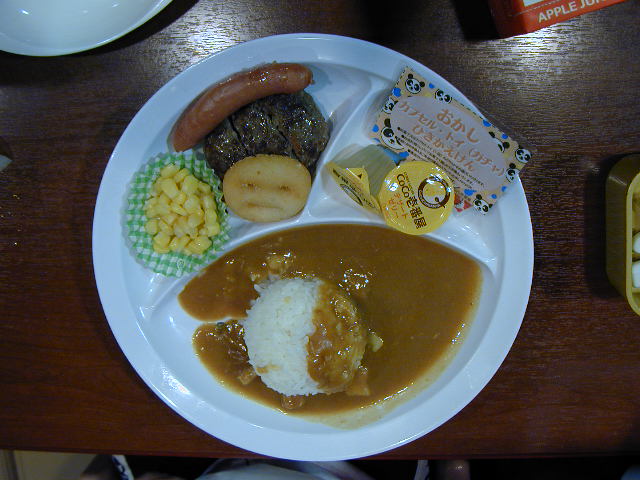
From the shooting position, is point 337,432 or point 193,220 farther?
point 337,432

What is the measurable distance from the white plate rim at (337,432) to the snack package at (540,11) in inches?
25.9

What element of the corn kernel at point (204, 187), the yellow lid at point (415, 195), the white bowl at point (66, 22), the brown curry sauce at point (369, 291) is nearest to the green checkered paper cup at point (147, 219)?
the corn kernel at point (204, 187)

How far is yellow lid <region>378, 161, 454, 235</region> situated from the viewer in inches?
74.6

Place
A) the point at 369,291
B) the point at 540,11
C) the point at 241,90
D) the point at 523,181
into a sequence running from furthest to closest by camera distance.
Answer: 1. the point at 369,291
2. the point at 523,181
3. the point at 241,90
4. the point at 540,11

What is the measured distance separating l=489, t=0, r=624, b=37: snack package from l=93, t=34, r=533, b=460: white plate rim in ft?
2.16

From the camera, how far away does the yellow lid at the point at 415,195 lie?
6.22ft

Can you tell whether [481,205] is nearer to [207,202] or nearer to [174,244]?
[207,202]

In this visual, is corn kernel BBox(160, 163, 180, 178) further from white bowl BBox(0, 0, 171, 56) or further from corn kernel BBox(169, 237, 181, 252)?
white bowl BBox(0, 0, 171, 56)

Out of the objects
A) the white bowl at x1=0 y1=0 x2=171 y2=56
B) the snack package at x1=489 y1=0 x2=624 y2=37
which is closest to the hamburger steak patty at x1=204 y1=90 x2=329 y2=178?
the white bowl at x1=0 y1=0 x2=171 y2=56

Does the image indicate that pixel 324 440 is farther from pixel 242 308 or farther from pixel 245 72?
pixel 245 72

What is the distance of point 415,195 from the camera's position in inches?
75.0

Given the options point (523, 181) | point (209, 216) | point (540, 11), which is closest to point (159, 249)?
point (209, 216)

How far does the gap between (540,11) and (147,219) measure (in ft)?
5.52

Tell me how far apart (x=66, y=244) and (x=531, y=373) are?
2.17 meters
